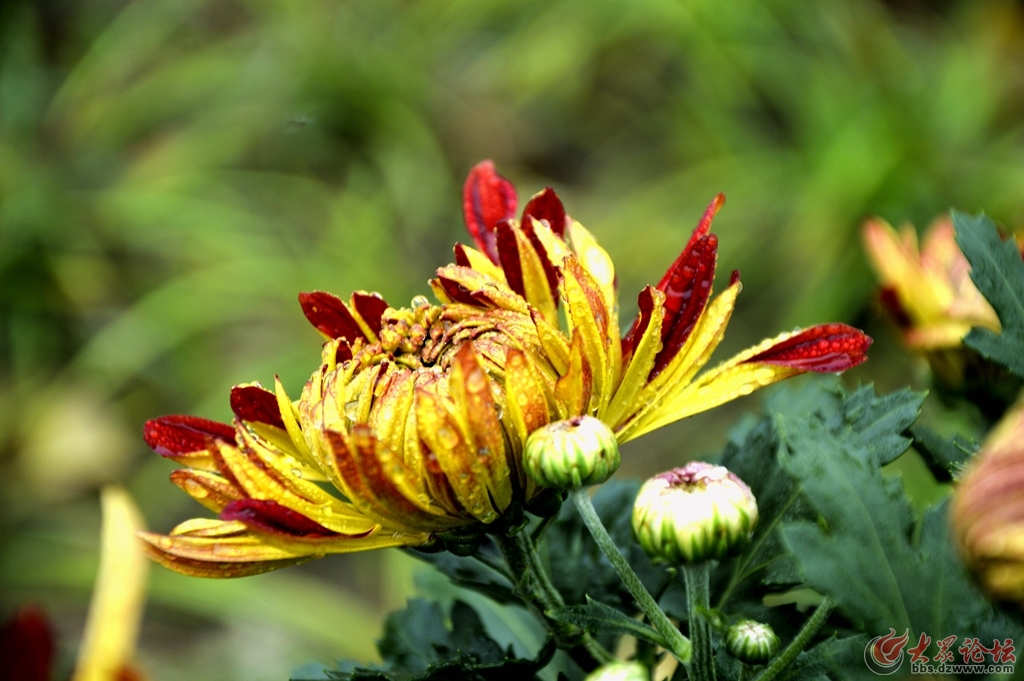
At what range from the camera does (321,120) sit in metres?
2.62

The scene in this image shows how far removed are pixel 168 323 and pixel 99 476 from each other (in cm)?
39

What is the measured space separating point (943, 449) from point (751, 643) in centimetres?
16

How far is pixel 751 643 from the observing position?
1.28 feet

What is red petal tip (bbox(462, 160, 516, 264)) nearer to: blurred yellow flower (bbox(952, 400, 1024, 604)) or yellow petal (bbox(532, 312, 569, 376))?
yellow petal (bbox(532, 312, 569, 376))

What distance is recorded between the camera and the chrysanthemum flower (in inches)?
15.5

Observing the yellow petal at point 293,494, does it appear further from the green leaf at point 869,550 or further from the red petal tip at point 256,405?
the green leaf at point 869,550

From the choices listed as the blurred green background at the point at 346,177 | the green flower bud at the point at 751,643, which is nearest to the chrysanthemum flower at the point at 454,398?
the green flower bud at the point at 751,643

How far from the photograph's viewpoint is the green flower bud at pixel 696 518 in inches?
15.5

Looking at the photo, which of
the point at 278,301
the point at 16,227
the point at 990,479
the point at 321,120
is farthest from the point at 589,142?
the point at 990,479

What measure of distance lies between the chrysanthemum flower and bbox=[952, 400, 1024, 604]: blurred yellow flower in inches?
6.1

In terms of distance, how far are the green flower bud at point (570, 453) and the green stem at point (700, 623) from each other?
0.19 ft

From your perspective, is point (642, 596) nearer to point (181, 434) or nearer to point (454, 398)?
point (454, 398)

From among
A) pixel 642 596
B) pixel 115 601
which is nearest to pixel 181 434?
pixel 115 601

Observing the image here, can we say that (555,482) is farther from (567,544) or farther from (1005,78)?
(1005,78)
